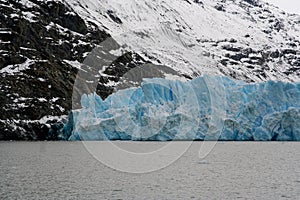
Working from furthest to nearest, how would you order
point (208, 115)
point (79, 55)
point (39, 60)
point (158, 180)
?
point (79, 55)
point (39, 60)
point (208, 115)
point (158, 180)

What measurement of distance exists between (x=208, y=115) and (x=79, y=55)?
69381 millimetres

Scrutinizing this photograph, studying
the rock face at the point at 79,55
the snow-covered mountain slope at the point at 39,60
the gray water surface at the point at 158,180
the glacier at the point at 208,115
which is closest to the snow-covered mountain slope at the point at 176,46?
the rock face at the point at 79,55

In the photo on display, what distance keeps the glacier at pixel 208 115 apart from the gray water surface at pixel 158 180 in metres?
14.5

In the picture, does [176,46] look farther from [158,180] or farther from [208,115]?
[158,180]

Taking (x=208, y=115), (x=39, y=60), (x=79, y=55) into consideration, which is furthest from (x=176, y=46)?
(x=208, y=115)

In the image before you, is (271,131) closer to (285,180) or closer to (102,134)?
(102,134)

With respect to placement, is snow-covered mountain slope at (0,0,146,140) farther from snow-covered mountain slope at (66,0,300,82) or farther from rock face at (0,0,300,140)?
snow-covered mountain slope at (66,0,300,82)

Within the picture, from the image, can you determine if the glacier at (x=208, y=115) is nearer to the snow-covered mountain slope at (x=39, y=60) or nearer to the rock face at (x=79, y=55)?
the rock face at (x=79, y=55)

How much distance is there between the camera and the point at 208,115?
4666 centimetres

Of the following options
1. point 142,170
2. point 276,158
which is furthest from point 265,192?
point 276,158

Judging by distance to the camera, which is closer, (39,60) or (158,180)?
(158,180)

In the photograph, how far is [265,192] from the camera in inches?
733

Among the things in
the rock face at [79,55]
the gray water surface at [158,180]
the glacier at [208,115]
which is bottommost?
the gray water surface at [158,180]

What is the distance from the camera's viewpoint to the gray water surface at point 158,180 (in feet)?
59.9
